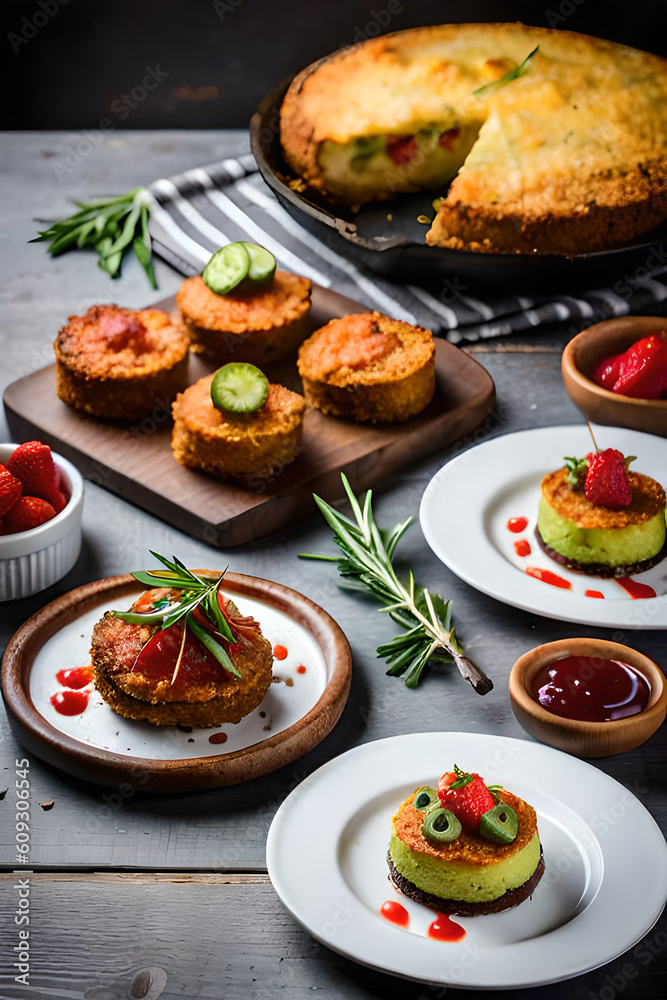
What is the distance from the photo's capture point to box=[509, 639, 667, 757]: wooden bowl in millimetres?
1962

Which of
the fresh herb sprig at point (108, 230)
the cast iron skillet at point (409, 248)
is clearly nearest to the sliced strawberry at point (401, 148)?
the cast iron skillet at point (409, 248)

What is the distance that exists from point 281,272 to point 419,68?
0.93 meters

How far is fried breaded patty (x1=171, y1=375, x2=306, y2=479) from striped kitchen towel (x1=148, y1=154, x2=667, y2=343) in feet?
2.62

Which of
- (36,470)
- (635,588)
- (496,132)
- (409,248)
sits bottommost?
(635,588)

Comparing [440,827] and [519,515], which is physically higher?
[440,827]

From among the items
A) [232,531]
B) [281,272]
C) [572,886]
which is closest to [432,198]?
[281,272]

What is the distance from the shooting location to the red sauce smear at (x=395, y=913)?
5.62 feet

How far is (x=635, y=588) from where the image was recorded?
2.41 meters

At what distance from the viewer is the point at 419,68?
12.0ft

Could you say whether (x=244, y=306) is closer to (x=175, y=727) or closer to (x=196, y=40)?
(x=175, y=727)

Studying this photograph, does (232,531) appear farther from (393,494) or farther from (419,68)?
(419,68)

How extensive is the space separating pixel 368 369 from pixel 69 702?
121cm

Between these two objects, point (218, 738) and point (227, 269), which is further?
point (227, 269)

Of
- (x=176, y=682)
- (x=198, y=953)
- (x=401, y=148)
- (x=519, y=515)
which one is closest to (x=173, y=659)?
(x=176, y=682)
